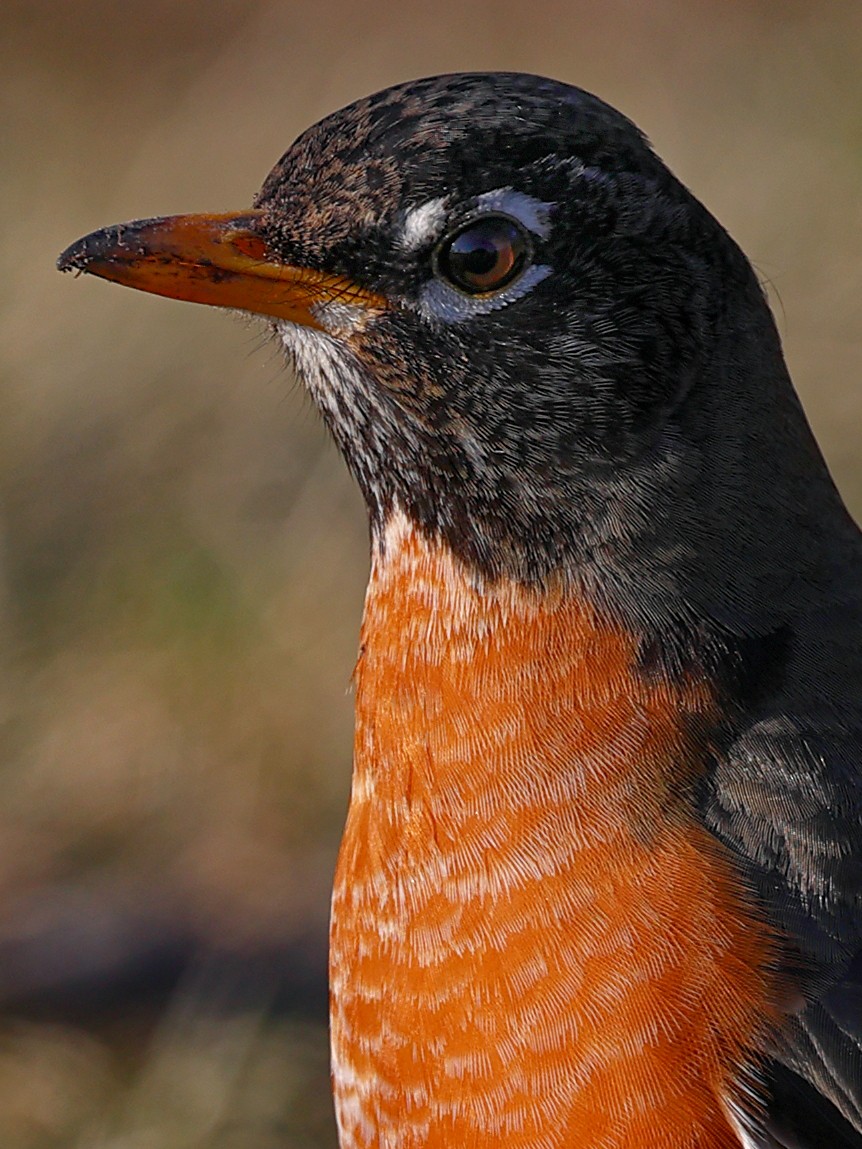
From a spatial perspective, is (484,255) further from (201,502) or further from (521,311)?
(201,502)

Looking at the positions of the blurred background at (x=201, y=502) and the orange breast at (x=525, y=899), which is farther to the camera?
the blurred background at (x=201, y=502)

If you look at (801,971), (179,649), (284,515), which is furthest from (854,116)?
(801,971)

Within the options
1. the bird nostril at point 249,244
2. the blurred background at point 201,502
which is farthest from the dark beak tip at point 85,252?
the blurred background at point 201,502

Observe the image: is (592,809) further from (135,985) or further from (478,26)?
(478,26)

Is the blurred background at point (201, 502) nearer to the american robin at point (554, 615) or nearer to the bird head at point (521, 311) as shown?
the american robin at point (554, 615)

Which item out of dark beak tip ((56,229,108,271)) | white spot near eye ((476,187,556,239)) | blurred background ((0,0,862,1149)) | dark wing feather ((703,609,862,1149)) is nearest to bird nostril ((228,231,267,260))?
dark beak tip ((56,229,108,271))

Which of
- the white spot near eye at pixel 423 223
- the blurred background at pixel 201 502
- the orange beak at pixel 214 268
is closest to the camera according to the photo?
the white spot near eye at pixel 423 223

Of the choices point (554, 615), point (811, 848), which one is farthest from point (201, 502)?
point (811, 848)
